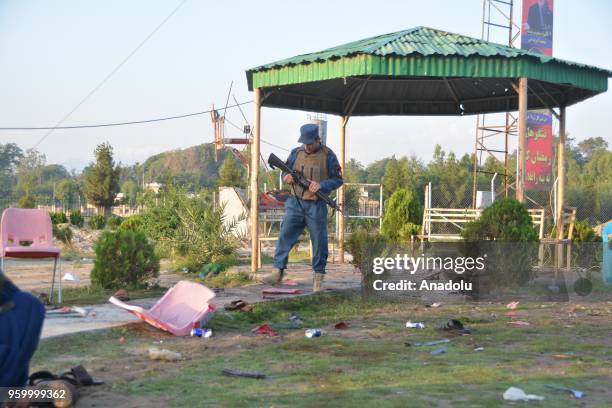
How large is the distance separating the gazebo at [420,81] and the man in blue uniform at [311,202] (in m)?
1.95

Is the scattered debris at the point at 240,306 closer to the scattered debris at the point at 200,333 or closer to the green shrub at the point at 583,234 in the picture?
the scattered debris at the point at 200,333

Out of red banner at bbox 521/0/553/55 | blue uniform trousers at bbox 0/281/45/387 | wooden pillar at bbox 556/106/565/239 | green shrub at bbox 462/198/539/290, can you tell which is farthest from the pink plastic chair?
red banner at bbox 521/0/553/55

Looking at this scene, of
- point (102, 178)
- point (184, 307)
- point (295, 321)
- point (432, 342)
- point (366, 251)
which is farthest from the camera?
point (102, 178)

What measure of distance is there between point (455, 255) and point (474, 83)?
5.64 m

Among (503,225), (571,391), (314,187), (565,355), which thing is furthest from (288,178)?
(571,391)

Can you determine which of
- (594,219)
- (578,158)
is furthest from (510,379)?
(578,158)

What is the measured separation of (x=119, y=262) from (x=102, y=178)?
3248 centimetres

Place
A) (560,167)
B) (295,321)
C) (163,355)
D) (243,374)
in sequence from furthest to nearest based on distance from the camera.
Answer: (560,167) < (295,321) < (163,355) < (243,374)

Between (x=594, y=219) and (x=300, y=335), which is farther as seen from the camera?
(x=594, y=219)

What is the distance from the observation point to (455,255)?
10.2 m

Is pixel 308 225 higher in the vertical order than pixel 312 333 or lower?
higher

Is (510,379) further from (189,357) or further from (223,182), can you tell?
(223,182)

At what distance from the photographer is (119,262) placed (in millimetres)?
A: 9367

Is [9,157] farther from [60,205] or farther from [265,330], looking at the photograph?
[265,330]
